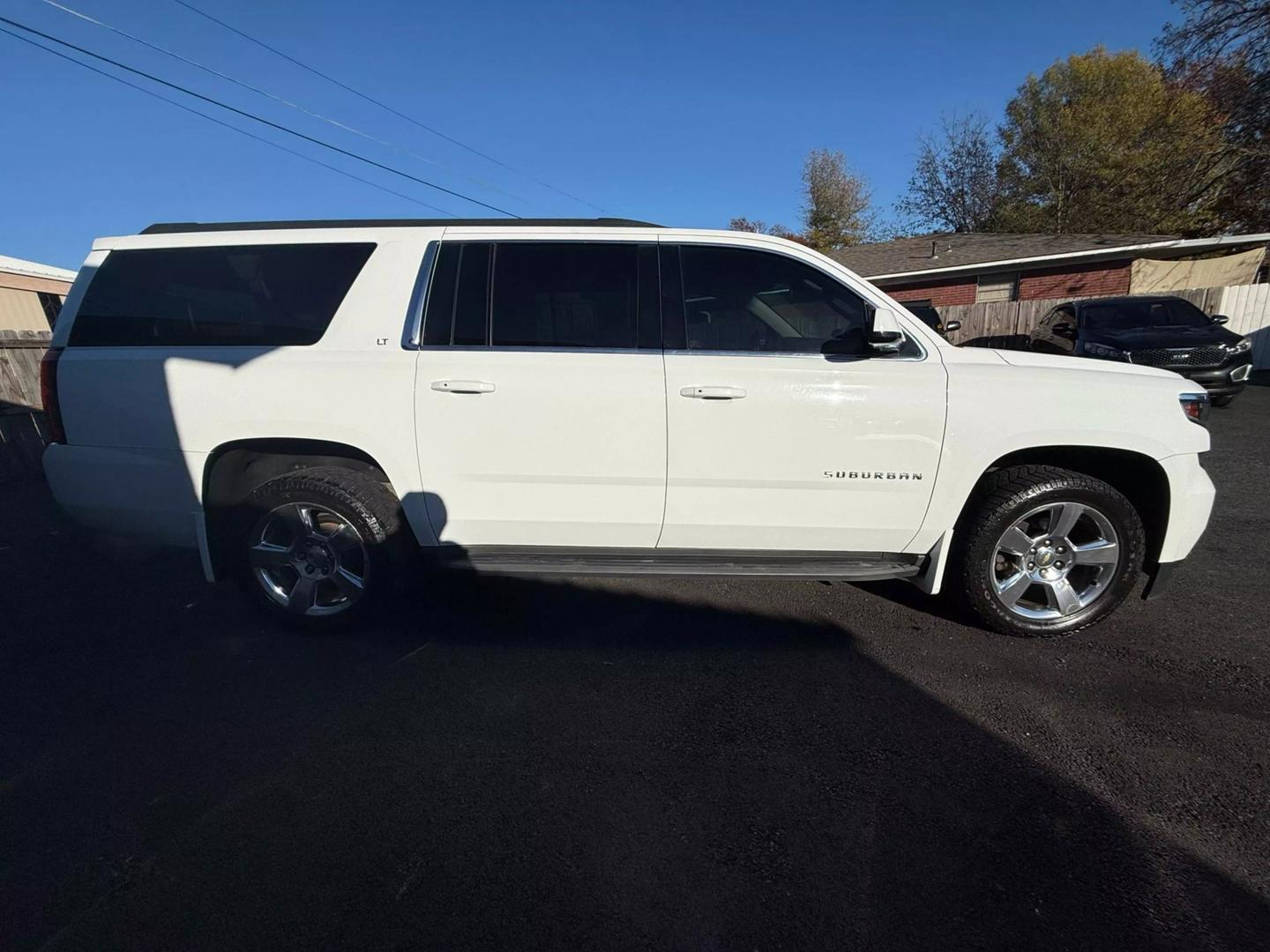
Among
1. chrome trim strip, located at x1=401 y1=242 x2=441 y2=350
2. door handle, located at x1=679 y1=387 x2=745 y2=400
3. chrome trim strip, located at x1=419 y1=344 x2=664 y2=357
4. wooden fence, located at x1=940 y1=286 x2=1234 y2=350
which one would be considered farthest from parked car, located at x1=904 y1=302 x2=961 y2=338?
wooden fence, located at x1=940 y1=286 x2=1234 y2=350

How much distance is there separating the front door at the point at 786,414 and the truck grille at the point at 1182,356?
8.94 meters

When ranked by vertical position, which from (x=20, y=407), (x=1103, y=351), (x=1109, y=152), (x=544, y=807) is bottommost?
(x=544, y=807)

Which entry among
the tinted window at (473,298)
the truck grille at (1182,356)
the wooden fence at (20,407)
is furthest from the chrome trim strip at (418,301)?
the truck grille at (1182,356)

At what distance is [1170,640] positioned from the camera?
126 inches

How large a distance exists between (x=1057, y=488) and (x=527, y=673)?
2.69 metres

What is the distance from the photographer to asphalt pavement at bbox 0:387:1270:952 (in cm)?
175

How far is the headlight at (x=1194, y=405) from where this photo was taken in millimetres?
3104

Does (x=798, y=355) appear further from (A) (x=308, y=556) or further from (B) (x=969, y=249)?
(B) (x=969, y=249)

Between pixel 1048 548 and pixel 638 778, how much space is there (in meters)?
2.36

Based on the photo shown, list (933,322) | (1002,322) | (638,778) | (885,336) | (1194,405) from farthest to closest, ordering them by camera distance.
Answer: (1002,322) → (933,322) → (1194,405) → (885,336) → (638,778)

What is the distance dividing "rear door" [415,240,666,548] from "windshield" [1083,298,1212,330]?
11.0 metres

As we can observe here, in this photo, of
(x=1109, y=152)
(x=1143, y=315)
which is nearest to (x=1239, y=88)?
(x=1109, y=152)

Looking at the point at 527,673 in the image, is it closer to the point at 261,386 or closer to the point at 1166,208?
the point at 261,386

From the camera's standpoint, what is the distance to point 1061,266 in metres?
19.2
